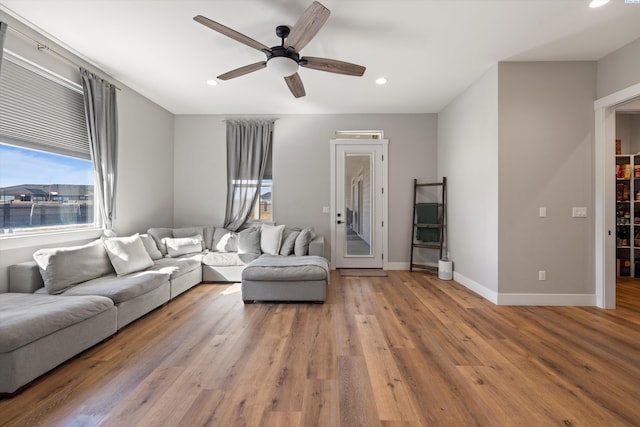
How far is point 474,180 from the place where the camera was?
3.84 m

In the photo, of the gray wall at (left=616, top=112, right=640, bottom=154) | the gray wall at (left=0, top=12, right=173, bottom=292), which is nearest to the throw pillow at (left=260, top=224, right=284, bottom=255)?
the gray wall at (left=0, top=12, right=173, bottom=292)

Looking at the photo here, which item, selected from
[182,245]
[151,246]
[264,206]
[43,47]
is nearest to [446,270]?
[264,206]

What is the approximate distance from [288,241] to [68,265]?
2.68 meters

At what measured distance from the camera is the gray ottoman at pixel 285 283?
333 cm

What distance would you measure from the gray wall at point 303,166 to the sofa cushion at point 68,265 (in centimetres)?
233

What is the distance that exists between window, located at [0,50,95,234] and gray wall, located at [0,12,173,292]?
6.3 inches

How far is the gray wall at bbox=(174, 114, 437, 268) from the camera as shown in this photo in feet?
16.8

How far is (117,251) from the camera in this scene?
3109 millimetres

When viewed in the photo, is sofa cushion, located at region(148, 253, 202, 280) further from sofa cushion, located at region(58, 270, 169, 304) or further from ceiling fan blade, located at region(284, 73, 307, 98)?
ceiling fan blade, located at region(284, 73, 307, 98)

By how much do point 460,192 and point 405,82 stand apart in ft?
6.23

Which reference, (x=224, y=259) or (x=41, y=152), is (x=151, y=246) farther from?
(x=41, y=152)

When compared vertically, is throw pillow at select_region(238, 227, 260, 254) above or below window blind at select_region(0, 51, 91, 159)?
below

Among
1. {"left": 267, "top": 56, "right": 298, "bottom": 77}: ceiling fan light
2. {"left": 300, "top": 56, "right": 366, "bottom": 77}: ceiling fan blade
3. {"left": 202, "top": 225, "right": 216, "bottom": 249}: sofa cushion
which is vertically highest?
{"left": 300, "top": 56, "right": 366, "bottom": 77}: ceiling fan blade

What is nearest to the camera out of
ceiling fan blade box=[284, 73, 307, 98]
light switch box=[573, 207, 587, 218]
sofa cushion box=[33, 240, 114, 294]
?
sofa cushion box=[33, 240, 114, 294]
